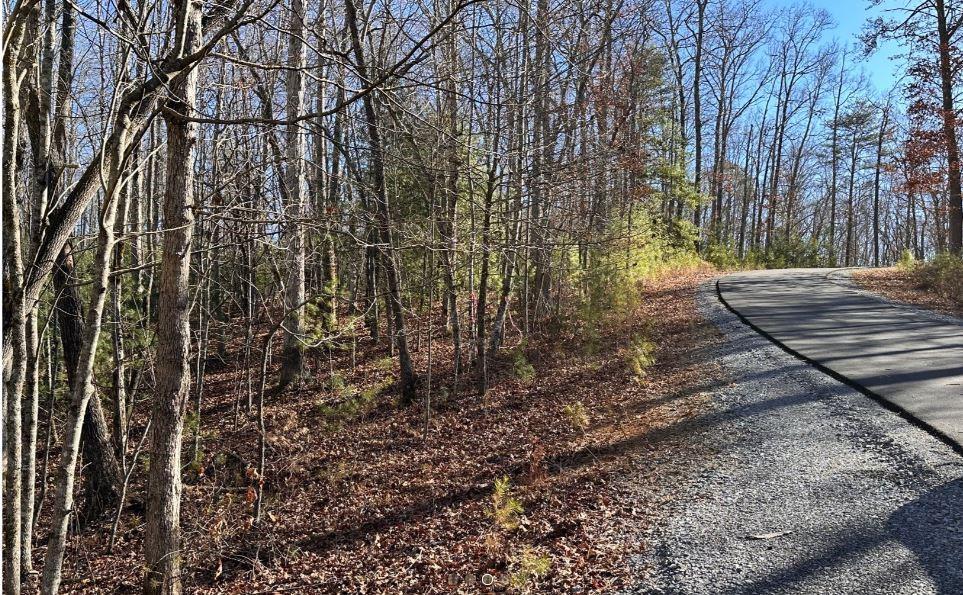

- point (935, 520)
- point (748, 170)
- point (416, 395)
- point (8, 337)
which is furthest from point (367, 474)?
point (748, 170)

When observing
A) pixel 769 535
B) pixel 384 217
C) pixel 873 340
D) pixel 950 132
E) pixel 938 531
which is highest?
pixel 950 132

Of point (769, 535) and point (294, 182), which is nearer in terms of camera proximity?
point (769, 535)

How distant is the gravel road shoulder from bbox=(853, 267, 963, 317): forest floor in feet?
23.4

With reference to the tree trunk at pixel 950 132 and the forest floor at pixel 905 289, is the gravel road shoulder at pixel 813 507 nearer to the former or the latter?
the forest floor at pixel 905 289

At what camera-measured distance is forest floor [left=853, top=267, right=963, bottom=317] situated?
38.7ft

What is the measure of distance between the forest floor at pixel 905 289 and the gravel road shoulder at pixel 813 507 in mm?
7132

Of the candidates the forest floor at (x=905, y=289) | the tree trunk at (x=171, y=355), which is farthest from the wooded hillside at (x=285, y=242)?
the forest floor at (x=905, y=289)

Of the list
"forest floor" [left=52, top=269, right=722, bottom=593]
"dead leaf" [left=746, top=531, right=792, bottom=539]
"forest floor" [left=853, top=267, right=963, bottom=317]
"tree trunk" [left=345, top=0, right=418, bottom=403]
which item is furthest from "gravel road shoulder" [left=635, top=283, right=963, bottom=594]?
"forest floor" [left=853, top=267, right=963, bottom=317]

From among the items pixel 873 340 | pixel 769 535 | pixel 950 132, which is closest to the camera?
pixel 769 535

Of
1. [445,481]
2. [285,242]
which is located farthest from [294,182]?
[445,481]

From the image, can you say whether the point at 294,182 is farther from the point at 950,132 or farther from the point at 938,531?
the point at 950,132

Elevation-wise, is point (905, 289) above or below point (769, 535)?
above

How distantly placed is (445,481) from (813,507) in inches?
147

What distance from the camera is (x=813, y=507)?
457cm
